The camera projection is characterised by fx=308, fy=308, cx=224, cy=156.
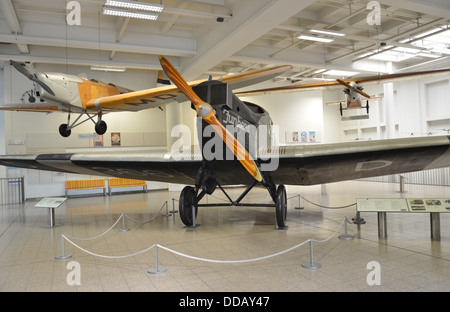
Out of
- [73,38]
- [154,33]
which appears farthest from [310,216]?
[73,38]

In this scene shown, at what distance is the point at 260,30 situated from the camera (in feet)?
29.6

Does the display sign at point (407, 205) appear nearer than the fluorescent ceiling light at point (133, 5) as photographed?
Yes

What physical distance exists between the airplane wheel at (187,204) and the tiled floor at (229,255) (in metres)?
0.24

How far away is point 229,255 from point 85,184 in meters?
11.6

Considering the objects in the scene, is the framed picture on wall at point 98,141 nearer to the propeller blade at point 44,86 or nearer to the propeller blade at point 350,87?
the propeller blade at point 44,86

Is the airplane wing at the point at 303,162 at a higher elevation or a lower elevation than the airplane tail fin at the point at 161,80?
lower

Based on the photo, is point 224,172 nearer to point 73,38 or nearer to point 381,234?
point 381,234

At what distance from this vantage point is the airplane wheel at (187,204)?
21.1 feet

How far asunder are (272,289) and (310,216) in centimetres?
472

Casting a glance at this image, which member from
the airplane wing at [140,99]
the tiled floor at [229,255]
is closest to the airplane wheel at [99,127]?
the airplane wing at [140,99]

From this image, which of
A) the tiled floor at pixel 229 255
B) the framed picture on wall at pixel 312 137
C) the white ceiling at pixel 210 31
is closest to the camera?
A: the tiled floor at pixel 229 255


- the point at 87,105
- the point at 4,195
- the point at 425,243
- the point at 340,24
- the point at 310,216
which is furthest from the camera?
the point at 4,195

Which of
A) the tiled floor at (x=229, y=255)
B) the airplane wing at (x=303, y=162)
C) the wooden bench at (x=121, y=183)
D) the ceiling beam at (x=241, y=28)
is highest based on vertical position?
the ceiling beam at (x=241, y=28)

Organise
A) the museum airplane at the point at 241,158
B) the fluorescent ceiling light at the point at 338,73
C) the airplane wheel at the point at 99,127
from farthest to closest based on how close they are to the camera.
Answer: the fluorescent ceiling light at the point at 338,73, the airplane wheel at the point at 99,127, the museum airplane at the point at 241,158
